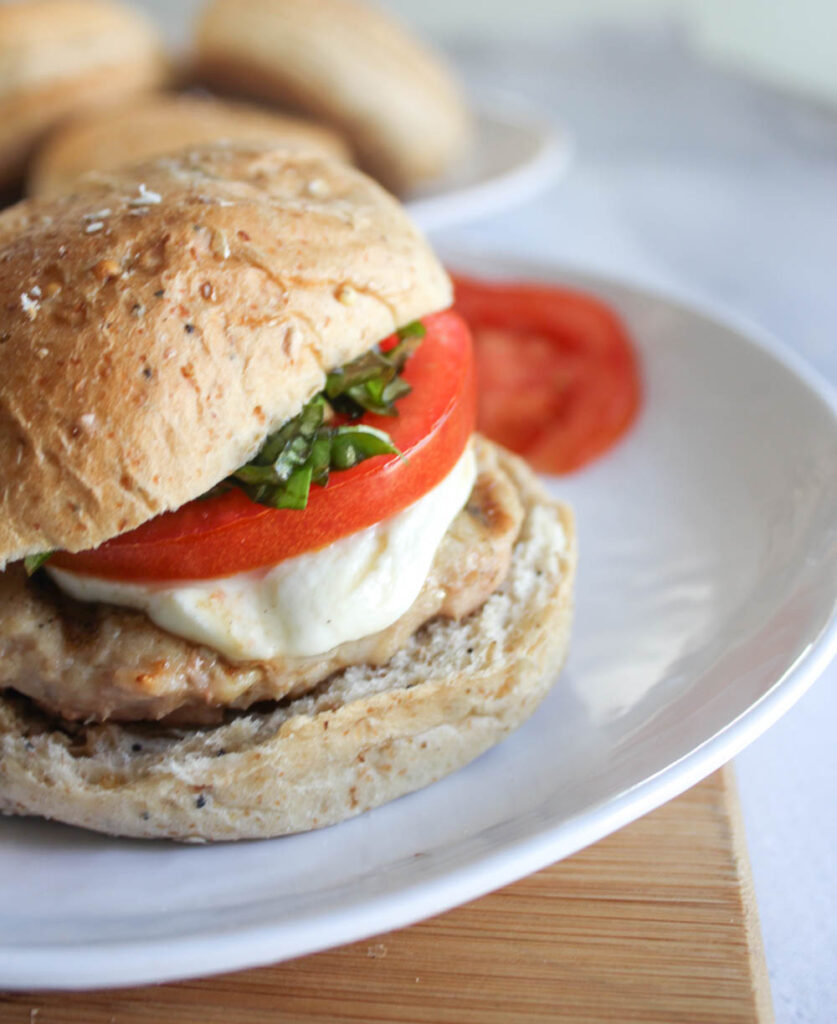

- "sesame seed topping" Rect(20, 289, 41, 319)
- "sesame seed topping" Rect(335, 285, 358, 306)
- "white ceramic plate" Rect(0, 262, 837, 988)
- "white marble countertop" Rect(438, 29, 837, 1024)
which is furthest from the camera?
"white marble countertop" Rect(438, 29, 837, 1024)

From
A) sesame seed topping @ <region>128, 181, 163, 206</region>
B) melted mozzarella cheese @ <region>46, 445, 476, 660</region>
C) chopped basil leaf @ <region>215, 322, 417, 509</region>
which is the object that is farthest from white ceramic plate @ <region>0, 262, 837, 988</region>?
sesame seed topping @ <region>128, 181, 163, 206</region>

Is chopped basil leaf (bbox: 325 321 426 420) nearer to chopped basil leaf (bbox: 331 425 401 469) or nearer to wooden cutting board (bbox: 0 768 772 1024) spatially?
chopped basil leaf (bbox: 331 425 401 469)

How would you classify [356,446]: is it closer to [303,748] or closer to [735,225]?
[303,748]

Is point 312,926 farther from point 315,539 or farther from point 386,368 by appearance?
point 386,368

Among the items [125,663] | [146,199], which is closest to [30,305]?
[146,199]

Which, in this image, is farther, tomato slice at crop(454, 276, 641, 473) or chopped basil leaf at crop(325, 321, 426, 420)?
tomato slice at crop(454, 276, 641, 473)

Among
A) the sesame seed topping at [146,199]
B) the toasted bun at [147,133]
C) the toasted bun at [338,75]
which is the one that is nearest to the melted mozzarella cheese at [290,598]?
the sesame seed topping at [146,199]
